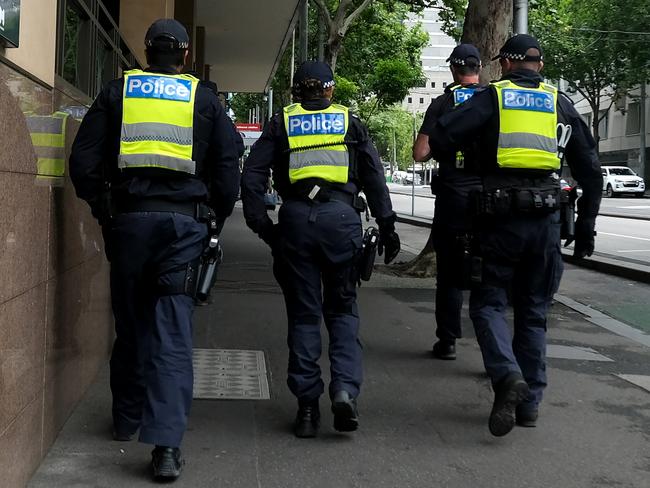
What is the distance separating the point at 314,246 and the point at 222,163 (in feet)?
2.13

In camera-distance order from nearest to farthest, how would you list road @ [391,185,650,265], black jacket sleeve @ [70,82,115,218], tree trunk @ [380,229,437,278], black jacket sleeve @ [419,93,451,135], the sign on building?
1. the sign on building
2. black jacket sleeve @ [70,82,115,218]
3. black jacket sleeve @ [419,93,451,135]
4. tree trunk @ [380,229,437,278]
5. road @ [391,185,650,265]

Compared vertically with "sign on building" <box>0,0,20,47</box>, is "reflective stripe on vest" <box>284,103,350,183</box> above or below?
below

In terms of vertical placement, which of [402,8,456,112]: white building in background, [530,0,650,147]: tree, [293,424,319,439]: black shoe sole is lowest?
[293,424,319,439]: black shoe sole

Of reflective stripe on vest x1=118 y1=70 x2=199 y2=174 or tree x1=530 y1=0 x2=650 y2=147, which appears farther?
tree x1=530 y1=0 x2=650 y2=147

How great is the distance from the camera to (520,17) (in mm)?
9797

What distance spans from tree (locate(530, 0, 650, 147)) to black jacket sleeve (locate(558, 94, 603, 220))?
1508 inches

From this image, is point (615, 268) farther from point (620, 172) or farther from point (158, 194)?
point (620, 172)

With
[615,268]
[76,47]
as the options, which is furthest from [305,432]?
[615,268]

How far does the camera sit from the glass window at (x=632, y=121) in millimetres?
54781

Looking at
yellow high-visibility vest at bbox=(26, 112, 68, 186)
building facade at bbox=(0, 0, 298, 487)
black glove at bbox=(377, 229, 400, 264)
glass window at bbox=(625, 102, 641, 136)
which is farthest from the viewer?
glass window at bbox=(625, 102, 641, 136)

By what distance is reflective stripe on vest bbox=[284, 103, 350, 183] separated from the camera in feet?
14.6

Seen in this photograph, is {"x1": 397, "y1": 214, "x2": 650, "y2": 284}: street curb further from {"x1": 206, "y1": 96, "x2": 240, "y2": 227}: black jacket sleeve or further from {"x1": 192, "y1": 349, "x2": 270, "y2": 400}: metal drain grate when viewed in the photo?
{"x1": 206, "y1": 96, "x2": 240, "y2": 227}: black jacket sleeve

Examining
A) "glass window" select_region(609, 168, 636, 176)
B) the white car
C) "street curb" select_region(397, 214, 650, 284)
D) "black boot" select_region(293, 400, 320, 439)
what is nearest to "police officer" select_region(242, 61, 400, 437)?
"black boot" select_region(293, 400, 320, 439)

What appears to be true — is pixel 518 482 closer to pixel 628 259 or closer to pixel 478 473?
→ pixel 478 473
